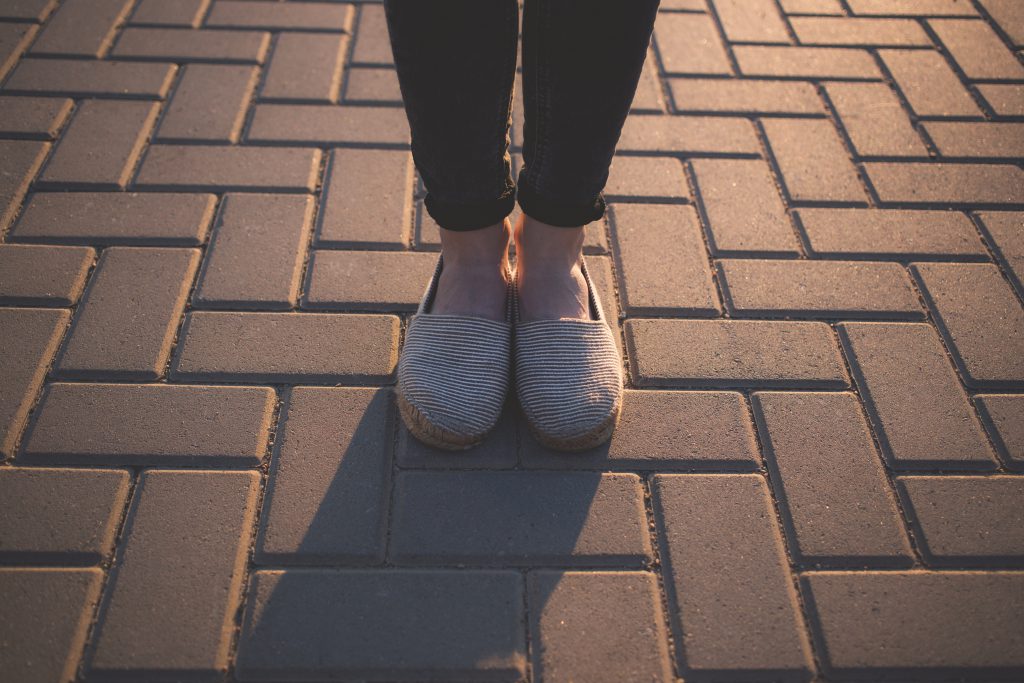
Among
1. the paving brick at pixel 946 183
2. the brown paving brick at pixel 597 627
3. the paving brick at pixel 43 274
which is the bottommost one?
the paving brick at pixel 43 274

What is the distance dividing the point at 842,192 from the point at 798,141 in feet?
0.81

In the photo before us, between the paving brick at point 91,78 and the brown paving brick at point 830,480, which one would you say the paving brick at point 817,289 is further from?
the paving brick at point 91,78

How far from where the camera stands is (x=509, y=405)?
143 centimetres

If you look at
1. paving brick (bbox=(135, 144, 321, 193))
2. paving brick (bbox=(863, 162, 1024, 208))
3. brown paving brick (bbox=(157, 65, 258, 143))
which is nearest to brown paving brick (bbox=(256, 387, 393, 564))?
paving brick (bbox=(135, 144, 321, 193))

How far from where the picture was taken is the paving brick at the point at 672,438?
1.36 m

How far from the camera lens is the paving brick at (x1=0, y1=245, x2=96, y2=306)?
1573mm

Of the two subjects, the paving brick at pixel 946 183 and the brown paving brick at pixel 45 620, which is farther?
the paving brick at pixel 946 183

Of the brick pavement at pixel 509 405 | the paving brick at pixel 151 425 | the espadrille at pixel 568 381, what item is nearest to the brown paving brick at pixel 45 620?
the brick pavement at pixel 509 405

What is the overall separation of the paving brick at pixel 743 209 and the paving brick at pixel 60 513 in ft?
4.76

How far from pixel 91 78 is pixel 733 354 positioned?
6.77 feet

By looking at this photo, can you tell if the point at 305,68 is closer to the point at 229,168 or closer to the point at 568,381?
the point at 229,168

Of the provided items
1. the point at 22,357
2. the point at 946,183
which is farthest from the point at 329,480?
the point at 946,183

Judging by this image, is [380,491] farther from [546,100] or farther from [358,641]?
[546,100]

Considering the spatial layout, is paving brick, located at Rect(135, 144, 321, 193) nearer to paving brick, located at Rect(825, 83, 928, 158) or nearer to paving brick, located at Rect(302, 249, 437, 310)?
paving brick, located at Rect(302, 249, 437, 310)
